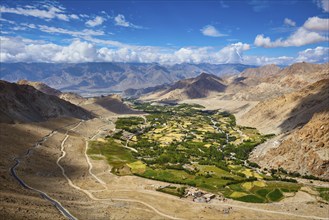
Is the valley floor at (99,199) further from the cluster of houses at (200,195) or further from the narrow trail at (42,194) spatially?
the cluster of houses at (200,195)

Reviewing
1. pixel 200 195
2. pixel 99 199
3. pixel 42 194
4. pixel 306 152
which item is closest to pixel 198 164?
pixel 306 152

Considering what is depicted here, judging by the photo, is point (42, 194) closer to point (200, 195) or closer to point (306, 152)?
point (200, 195)

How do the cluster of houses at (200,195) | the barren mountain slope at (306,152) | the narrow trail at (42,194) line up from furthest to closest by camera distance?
1. the barren mountain slope at (306,152)
2. the cluster of houses at (200,195)
3. the narrow trail at (42,194)

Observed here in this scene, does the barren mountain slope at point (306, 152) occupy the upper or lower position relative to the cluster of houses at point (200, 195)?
upper

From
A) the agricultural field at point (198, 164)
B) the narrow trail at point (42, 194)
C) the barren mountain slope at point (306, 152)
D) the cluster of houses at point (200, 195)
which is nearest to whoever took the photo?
the narrow trail at point (42, 194)

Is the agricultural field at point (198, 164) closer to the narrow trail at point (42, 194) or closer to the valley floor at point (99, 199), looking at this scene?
the valley floor at point (99, 199)

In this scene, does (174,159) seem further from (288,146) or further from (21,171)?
(21,171)

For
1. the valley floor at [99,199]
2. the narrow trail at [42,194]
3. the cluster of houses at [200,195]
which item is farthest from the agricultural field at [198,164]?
the narrow trail at [42,194]

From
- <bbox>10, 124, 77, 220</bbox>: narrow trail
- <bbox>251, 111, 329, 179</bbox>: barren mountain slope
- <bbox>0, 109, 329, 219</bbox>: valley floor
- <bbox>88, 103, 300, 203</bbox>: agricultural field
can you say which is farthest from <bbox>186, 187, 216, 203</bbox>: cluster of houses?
<bbox>251, 111, 329, 179</bbox>: barren mountain slope

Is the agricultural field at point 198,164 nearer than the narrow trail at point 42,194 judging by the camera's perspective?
No

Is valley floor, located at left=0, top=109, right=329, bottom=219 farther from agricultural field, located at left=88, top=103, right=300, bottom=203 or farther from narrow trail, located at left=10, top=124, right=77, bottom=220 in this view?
agricultural field, located at left=88, top=103, right=300, bottom=203
